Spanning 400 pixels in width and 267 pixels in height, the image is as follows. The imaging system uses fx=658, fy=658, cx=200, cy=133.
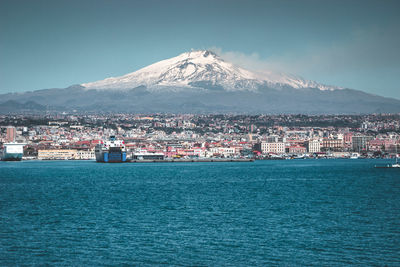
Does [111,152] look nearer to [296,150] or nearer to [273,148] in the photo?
[273,148]

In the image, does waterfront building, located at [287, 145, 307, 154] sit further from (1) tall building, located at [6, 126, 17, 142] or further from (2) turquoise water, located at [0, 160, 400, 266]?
(2) turquoise water, located at [0, 160, 400, 266]

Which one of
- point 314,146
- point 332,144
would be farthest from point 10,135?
point 332,144

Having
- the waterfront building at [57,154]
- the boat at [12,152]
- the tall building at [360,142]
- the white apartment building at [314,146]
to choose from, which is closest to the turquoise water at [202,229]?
the boat at [12,152]

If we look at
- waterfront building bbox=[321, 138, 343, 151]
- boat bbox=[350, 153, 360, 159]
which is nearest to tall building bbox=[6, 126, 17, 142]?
waterfront building bbox=[321, 138, 343, 151]

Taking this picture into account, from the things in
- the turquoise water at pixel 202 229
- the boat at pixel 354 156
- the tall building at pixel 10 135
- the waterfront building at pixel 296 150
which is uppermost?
the tall building at pixel 10 135

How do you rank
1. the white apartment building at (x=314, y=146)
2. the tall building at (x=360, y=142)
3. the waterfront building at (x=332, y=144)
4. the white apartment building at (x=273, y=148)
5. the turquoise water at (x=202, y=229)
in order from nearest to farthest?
the turquoise water at (x=202, y=229)
the white apartment building at (x=273, y=148)
the white apartment building at (x=314, y=146)
the tall building at (x=360, y=142)
the waterfront building at (x=332, y=144)

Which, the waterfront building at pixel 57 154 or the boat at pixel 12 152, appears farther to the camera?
the waterfront building at pixel 57 154

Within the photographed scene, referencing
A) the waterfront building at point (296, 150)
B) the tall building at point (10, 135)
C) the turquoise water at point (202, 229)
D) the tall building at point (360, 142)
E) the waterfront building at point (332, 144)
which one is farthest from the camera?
the tall building at point (10, 135)

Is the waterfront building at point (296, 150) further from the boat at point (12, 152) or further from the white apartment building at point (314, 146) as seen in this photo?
the boat at point (12, 152)
